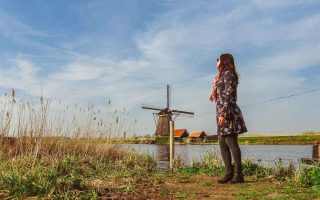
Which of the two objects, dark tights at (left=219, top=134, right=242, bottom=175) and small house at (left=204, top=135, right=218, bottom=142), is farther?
small house at (left=204, top=135, right=218, bottom=142)

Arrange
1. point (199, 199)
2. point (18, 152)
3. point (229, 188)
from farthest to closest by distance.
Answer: point (18, 152) < point (229, 188) < point (199, 199)

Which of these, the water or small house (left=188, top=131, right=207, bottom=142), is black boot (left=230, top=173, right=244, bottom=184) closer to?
the water

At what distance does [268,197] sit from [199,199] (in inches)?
33.2

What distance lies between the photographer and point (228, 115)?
6000 mm

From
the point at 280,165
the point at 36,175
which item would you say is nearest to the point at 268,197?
the point at 280,165

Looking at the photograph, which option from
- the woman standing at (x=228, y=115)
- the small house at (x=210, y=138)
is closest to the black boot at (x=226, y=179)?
the woman standing at (x=228, y=115)

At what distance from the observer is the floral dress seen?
19.6ft

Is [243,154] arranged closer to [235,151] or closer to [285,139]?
[235,151]

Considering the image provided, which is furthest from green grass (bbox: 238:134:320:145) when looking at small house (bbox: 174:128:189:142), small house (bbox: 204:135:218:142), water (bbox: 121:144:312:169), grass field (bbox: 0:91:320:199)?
grass field (bbox: 0:91:320:199)

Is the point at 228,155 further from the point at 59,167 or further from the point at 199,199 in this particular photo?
the point at 59,167

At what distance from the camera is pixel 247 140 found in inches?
1913

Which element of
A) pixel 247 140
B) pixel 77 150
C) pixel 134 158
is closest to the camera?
pixel 77 150

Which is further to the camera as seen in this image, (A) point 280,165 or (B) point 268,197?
(A) point 280,165

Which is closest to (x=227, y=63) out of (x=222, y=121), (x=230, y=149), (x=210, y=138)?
(x=222, y=121)
